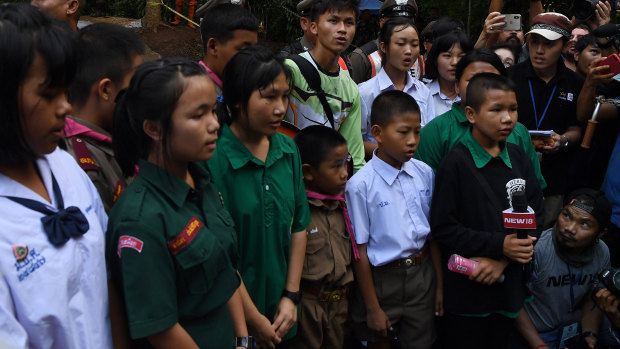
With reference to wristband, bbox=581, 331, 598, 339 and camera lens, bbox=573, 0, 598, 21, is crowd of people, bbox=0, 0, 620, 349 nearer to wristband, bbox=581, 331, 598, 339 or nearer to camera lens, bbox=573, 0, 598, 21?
wristband, bbox=581, 331, 598, 339

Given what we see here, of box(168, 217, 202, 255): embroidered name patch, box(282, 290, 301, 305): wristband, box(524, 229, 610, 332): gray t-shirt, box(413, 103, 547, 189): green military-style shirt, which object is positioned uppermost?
box(168, 217, 202, 255): embroidered name patch

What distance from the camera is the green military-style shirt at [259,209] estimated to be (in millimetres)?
2369

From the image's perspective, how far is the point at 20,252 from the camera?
1.36m

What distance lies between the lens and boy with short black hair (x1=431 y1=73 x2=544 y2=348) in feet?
9.57

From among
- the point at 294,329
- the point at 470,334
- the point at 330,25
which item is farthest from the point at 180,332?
the point at 330,25

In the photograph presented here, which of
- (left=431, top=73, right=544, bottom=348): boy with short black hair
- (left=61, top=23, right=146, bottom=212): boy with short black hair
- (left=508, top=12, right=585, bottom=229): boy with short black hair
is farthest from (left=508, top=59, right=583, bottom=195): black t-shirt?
(left=61, top=23, right=146, bottom=212): boy with short black hair

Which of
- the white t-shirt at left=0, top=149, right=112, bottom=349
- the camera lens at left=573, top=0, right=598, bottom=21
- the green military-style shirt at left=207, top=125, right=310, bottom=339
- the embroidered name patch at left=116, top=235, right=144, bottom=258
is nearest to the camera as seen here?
the white t-shirt at left=0, top=149, right=112, bottom=349

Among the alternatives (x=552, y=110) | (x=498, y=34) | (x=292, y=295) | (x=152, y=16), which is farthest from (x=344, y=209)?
(x=152, y=16)

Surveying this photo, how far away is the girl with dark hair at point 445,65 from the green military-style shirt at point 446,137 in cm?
69

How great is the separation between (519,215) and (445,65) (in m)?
1.79

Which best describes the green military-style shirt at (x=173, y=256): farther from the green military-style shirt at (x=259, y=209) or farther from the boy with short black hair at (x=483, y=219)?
the boy with short black hair at (x=483, y=219)

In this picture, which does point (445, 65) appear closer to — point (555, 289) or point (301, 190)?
point (555, 289)

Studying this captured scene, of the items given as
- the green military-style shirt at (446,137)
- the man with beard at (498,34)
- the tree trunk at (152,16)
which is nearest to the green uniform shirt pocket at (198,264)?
the green military-style shirt at (446,137)

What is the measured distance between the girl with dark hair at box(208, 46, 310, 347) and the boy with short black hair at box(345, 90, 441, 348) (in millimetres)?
579
